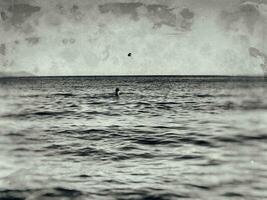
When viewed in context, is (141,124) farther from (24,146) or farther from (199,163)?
(199,163)

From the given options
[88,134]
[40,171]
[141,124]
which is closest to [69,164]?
[40,171]

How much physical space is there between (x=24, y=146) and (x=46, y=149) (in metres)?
1.54

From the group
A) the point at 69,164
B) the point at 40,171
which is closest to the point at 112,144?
the point at 69,164

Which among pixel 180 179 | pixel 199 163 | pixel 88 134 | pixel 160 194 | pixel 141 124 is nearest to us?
pixel 160 194

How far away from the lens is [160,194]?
12.1 meters

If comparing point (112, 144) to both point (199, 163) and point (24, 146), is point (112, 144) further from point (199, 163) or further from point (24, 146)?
point (199, 163)

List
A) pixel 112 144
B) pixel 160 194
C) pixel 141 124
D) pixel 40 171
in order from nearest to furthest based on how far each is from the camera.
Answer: pixel 160 194, pixel 40 171, pixel 112 144, pixel 141 124

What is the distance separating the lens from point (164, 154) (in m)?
18.4

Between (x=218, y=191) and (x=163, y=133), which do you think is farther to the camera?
(x=163, y=133)

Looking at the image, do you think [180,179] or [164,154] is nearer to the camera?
[180,179]

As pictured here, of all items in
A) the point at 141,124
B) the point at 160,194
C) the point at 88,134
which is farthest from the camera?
the point at 141,124

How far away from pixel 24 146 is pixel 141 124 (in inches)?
499

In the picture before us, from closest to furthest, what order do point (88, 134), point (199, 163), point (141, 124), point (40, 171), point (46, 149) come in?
point (40, 171)
point (199, 163)
point (46, 149)
point (88, 134)
point (141, 124)

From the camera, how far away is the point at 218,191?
12.1 m
